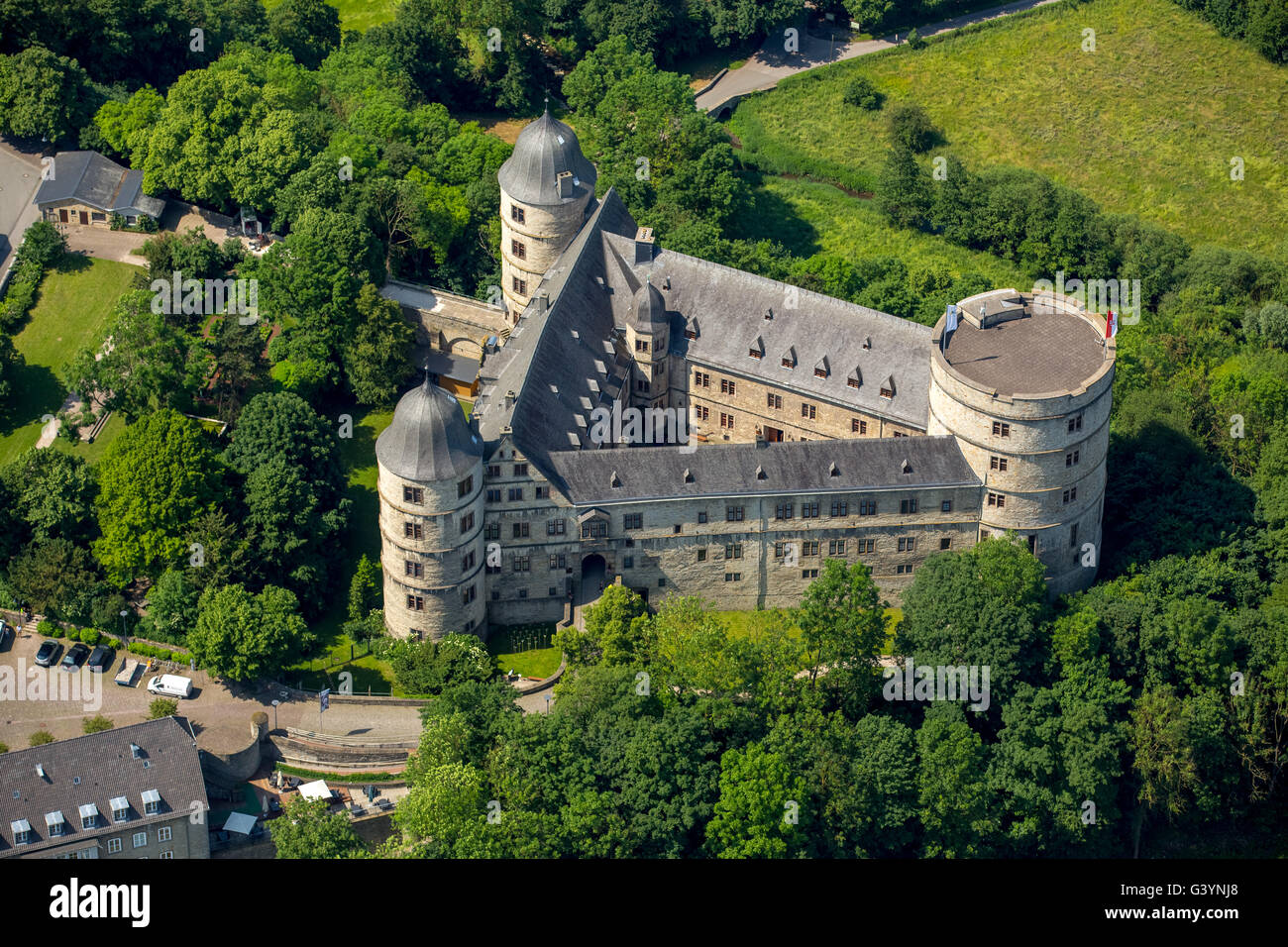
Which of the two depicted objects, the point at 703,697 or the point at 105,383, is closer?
the point at 703,697

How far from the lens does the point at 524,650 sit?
16112 cm

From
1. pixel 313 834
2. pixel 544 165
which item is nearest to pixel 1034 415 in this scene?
pixel 544 165

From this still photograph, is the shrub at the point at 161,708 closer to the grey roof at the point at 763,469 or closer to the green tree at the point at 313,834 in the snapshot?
the green tree at the point at 313,834

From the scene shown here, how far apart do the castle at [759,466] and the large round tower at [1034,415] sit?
154mm

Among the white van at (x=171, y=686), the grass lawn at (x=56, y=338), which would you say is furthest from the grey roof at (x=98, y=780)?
the grass lawn at (x=56, y=338)

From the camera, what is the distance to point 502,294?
7411 inches

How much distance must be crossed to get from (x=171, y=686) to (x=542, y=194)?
49145 millimetres

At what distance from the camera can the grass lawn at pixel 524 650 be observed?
15975 cm

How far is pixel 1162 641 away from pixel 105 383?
257 feet

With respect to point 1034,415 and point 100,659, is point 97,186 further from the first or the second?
point 1034,415

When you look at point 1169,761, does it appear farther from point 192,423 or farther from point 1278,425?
point 192,423

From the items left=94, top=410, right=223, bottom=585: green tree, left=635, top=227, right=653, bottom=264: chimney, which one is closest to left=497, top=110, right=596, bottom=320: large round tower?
→ left=635, top=227, right=653, bottom=264: chimney
